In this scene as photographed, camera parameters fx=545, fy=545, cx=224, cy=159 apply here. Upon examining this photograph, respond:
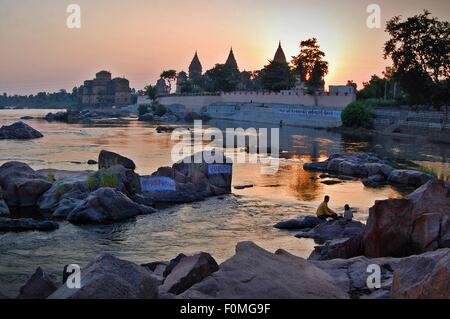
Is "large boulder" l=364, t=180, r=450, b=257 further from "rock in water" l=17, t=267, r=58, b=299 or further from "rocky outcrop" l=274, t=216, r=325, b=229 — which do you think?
"rock in water" l=17, t=267, r=58, b=299

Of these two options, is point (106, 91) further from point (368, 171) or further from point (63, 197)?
point (63, 197)

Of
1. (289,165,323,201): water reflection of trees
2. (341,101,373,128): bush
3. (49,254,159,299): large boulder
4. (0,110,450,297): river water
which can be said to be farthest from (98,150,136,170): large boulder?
(341,101,373,128): bush

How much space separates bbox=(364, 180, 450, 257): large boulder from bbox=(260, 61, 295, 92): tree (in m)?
79.0

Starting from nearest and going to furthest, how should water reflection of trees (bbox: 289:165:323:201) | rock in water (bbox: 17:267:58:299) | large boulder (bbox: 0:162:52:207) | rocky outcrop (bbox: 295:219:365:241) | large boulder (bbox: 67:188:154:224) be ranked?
rock in water (bbox: 17:267:58:299), rocky outcrop (bbox: 295:219:365:241), large boulder (bbox: 67:188:154:224), large boulder (bbox: 0:162:52:207), water reflection of trees (bbox: 289:165:323:201)

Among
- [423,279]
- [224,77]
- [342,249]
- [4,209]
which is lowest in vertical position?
[4,209]

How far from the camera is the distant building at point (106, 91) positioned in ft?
483

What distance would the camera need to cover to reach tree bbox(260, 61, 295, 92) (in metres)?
90.7

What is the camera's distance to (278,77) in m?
91.1

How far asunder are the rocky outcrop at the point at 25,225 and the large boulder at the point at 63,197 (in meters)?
1.33

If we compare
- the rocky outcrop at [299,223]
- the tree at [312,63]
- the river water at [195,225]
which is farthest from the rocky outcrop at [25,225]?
the tree at [312,63]

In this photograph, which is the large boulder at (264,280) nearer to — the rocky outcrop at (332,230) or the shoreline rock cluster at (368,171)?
the rocky outcrop at (332,230)

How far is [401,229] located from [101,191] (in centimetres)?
956

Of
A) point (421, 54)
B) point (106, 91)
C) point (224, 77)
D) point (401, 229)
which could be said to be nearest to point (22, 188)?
point (401, 229)
